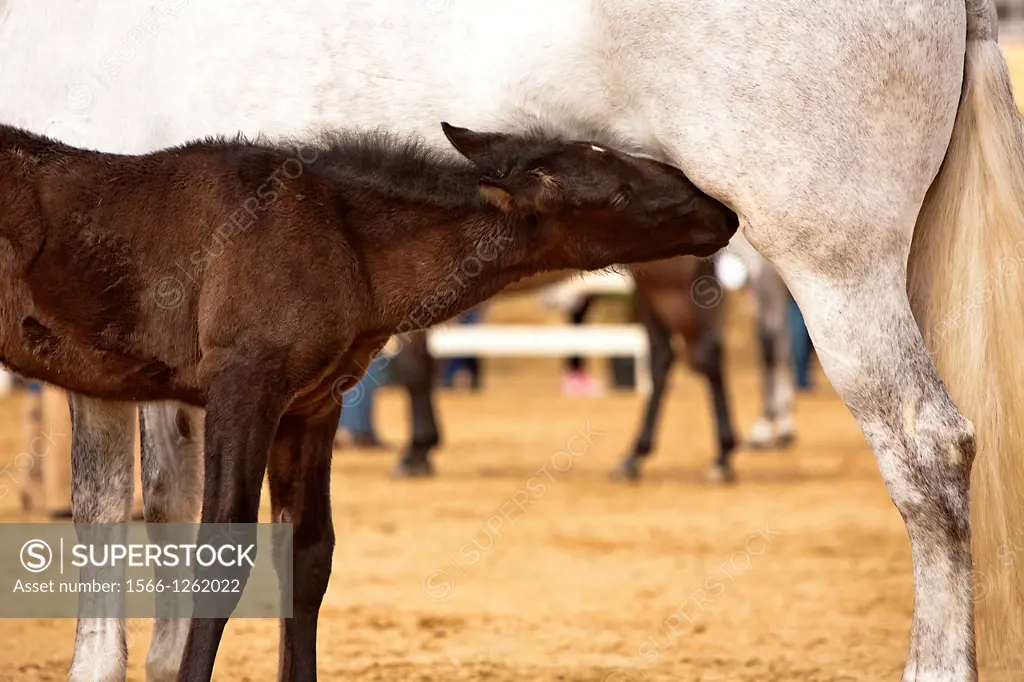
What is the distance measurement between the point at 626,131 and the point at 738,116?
1.31ft

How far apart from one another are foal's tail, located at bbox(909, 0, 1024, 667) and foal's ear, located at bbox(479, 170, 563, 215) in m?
1.30

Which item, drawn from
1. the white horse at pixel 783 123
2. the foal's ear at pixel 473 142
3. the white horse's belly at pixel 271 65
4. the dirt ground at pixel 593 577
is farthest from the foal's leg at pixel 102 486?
the foal's ear at pixel 473 142

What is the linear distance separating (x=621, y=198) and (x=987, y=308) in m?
1.27

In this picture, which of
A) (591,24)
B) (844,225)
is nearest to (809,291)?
(844,225)

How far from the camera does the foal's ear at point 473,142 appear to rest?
3812 mm

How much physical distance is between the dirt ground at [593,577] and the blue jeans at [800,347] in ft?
18.9

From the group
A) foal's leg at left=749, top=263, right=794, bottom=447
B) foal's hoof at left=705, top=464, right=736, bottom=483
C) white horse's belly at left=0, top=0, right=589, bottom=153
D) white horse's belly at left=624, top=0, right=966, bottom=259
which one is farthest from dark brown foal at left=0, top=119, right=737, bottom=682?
foal's leg at left=749, top=263, right=794, bottom=447

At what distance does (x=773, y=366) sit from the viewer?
13.8 metres

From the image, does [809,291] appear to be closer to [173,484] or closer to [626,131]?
[626,131]

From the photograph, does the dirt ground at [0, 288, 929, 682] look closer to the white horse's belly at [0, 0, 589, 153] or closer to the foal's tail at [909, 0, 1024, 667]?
the foal's tail at [909, 0, 1024, 667]

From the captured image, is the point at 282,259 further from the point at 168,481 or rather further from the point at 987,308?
the point at 987,308

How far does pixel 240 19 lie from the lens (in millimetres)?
4449

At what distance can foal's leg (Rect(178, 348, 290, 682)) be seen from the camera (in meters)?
3.46

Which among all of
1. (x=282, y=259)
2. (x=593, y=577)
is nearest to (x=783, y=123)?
(x=282, y=259)
